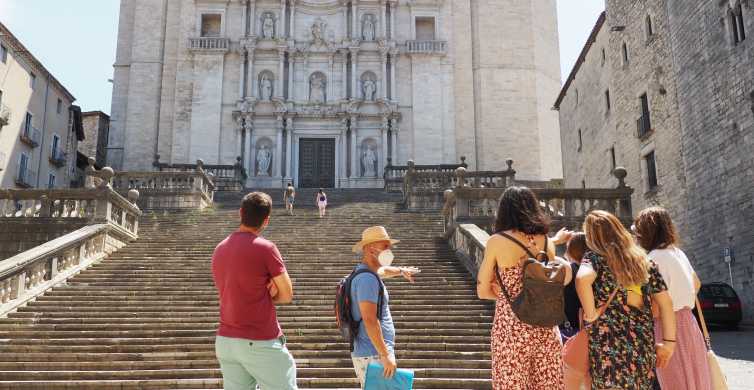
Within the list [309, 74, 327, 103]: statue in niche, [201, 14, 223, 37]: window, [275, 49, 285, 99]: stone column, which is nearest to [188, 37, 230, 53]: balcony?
[201, 14, 223, 37]: window

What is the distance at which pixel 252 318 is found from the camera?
11.9 ft

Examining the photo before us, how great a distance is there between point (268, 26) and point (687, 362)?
31839mm

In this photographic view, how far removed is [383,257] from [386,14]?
31.3 meters

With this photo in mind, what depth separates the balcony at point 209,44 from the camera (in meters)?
32.7

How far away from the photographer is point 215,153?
3198cm

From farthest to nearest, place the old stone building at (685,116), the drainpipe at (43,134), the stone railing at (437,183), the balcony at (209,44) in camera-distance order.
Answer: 1. the balcony at (209,44)
2. the drainpipe at (43,134)
3. the stone railing at (437,183)
4. the old stone building at (685,116)

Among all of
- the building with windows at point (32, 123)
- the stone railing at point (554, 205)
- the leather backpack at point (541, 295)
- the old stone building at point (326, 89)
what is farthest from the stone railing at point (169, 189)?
the leather backpack at point (541, 295)

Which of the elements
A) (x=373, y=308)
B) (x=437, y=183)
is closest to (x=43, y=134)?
(x=437, y=183)

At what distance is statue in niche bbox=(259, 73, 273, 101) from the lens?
32594mm

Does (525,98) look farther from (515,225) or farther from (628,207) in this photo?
(515,225)

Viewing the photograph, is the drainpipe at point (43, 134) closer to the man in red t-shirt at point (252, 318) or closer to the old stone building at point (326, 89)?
the old stone building at point (326, 89)

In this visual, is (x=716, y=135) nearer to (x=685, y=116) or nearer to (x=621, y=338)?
(x=685, y=116)

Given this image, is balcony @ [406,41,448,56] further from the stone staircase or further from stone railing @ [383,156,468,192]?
the stone staircase

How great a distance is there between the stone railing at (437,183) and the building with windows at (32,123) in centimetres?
1736
